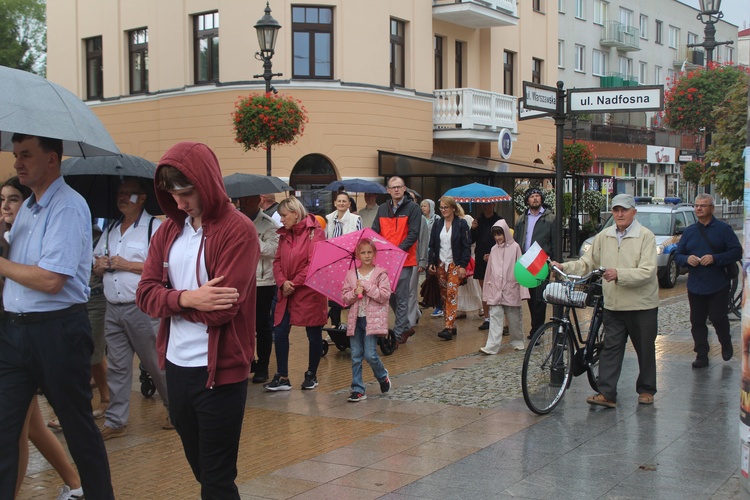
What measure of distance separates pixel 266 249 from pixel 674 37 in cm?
5189

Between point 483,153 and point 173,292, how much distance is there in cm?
2618

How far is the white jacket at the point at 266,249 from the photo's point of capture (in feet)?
30.3

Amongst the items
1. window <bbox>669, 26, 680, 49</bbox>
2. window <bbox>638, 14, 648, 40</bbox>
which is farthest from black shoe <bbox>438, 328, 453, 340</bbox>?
window <bbox>669, 26, 680, 49</bbox>

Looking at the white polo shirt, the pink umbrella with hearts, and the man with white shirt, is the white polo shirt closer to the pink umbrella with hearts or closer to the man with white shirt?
the man with white shirt

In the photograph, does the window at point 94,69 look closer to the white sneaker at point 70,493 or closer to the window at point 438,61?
the window at point 438,61

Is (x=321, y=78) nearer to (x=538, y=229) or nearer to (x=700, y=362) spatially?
(x=538, y=229)

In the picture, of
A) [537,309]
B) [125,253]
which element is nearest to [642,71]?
[537,309]

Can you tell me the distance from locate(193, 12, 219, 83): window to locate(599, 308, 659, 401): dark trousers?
18.4 m

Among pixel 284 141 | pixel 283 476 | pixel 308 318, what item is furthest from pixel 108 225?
pixel 284 141

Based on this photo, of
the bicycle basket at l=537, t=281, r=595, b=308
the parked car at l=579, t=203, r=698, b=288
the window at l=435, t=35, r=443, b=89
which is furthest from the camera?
the window at l=435, t=35, r=443, b=89

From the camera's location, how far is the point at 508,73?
31047 millimetres

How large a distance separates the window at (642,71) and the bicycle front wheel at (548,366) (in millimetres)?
46625

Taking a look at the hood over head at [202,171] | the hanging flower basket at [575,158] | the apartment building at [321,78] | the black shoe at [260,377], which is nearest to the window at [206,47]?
the apartment building at [321,78]

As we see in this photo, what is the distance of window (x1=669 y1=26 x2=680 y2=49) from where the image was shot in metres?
55.0
